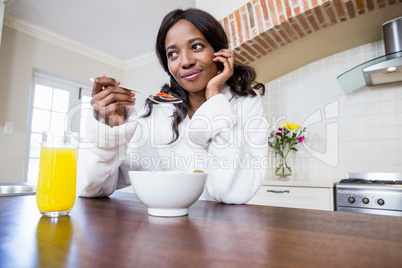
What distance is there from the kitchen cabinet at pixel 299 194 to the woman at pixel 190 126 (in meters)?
1.15

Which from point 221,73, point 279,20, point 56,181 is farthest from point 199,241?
point 279,20

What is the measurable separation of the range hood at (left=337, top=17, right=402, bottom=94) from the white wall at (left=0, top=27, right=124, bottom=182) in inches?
135

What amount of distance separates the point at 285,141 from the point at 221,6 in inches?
52.7

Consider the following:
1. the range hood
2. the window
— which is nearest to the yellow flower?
the range hood

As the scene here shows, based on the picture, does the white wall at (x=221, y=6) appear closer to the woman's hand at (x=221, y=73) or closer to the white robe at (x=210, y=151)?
the woman's hand at (x=221, y=73)

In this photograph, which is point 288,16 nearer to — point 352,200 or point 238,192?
point 352,200

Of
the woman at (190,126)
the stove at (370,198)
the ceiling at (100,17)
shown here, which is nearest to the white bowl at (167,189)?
the woman at (190,126)

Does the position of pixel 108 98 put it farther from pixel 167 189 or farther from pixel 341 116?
pixel 341 116

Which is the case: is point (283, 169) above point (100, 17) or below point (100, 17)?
below

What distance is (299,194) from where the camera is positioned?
6.68ft

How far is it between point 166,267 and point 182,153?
825 millimetres

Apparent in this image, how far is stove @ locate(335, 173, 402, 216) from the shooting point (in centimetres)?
Answer: 167

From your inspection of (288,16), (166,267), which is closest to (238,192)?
(166,267)

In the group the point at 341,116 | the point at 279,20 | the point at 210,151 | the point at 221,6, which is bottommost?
the point at 210,151
